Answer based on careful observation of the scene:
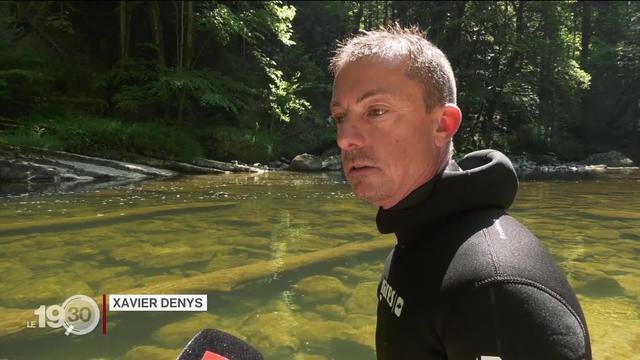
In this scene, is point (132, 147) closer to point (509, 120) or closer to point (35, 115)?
point (35, 115)

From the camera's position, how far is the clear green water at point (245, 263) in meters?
3.48

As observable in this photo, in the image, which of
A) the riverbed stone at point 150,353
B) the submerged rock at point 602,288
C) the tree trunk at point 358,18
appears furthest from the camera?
the tree trunk at point 358,18

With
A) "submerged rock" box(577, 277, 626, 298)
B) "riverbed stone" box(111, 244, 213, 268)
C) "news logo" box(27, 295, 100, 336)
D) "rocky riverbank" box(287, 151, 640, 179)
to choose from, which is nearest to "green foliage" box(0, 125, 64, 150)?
"rocky riverbank" box(287, 151, 640, 179)

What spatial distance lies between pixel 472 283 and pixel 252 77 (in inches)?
880

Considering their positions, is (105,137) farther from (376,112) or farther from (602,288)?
(376,112)

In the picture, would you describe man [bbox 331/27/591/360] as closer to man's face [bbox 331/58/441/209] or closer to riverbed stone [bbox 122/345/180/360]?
man's face [bbox 331/58/441/209]

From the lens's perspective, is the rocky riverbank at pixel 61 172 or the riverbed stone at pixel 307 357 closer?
the riverbed stone at pixel 307 357

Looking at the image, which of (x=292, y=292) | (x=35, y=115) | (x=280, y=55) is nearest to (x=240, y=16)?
(x=280, y=55)

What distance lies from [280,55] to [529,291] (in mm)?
25925

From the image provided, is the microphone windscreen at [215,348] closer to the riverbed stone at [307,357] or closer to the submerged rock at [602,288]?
the riverbed stone at [307,357]

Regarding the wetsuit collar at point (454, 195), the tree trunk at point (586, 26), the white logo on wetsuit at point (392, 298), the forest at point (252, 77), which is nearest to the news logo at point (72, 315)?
the white logo on wetsuit at point (392, 298)

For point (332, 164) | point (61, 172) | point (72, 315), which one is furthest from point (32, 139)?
point (72, 315)

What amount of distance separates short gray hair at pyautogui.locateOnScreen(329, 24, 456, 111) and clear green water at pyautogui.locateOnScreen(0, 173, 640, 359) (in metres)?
2.25

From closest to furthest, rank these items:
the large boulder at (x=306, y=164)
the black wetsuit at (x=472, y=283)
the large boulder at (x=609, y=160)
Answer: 1. the black wetsuit at (x=472, y=283)
2. the large boulder at (x=306, y=164)
3. the large boulder at (x=609, y=160)
